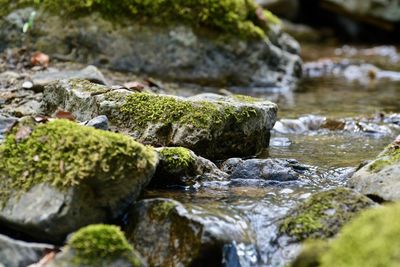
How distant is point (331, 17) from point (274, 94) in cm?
1263

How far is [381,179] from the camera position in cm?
418

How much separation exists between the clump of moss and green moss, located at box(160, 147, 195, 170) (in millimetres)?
1021

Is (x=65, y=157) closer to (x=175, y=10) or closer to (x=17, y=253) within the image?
(x=17, y=253)

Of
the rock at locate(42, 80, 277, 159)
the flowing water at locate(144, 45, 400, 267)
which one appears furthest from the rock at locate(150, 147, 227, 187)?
the rock at locate(42, 80, 277, 159)

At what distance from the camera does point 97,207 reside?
3.72 metres

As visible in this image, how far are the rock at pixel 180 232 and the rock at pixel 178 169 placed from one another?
59 centimetres

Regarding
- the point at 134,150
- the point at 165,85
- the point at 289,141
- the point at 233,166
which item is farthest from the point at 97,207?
the point at 165,85

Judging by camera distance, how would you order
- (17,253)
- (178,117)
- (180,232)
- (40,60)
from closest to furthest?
(17,253)
(180,232)
(178,117)
(40,60)

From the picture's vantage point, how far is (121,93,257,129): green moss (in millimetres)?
4992

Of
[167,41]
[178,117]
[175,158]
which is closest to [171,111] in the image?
[178,117]

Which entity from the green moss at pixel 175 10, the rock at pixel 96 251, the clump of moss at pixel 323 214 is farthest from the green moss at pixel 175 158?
the green moss at pixel 175 10

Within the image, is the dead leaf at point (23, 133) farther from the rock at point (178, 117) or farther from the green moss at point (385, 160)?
the green moss at point (385, 160)

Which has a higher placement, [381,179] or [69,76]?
[381,179]

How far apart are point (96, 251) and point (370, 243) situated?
4.95 feet
